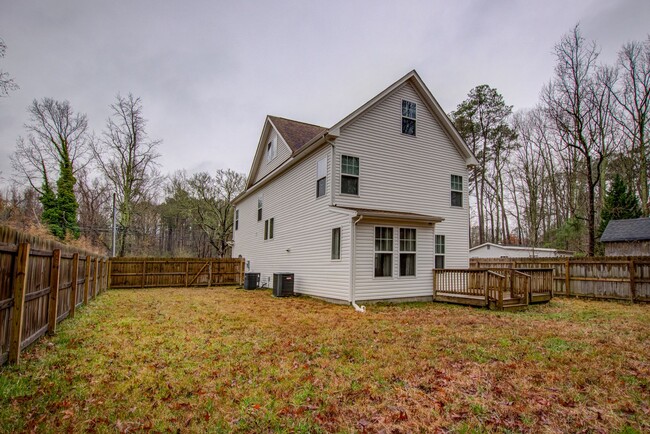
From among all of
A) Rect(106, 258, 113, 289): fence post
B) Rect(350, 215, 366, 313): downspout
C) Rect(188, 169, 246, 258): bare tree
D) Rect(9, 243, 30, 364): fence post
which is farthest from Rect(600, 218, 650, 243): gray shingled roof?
Rect(106, 258, 113, 289): fence post

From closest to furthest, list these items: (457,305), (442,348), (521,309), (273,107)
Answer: (442,348) < (521,309) < (457,305) < (273,107)

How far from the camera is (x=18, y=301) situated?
425 cm

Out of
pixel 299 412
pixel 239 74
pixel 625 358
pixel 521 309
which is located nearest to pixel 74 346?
pixel 299 412

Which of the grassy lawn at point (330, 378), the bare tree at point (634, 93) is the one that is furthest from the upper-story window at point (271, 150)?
the bare tree at point (634, 93)

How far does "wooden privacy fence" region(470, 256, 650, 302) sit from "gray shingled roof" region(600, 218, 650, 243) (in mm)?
9073

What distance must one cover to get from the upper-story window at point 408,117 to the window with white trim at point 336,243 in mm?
5099

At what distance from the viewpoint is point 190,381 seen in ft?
13.6

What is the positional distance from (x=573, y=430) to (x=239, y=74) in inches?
726

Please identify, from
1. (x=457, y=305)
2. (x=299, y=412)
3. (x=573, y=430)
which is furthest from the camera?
(x=457, y=305)

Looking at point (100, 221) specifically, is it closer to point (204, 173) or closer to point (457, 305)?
point (204, 173)

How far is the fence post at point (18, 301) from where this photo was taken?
4.23 meters

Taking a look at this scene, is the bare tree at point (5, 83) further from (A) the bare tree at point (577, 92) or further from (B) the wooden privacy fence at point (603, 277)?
(A) the bare tree at point (577, 92)

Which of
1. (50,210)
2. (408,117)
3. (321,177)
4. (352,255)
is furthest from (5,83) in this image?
(50,210)

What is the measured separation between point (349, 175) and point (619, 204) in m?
23.5
